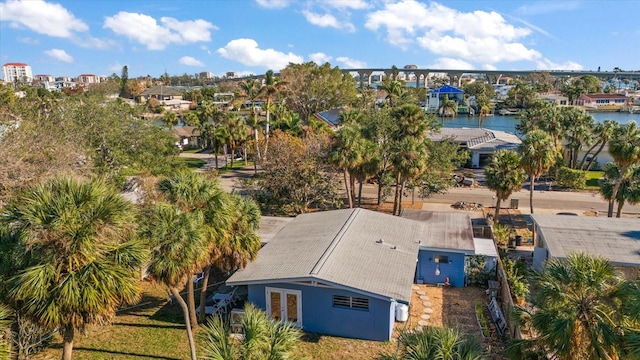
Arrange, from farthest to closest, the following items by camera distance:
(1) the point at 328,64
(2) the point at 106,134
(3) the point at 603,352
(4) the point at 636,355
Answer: (1) the point at 328,64
(2) the point at 106,134
(3) the point at 603,352
(4) the point at 636,355

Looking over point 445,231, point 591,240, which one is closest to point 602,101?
point 591,240

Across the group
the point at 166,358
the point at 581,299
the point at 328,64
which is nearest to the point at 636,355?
the point at 581,299

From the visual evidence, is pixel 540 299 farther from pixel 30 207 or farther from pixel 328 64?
pixel 328 64

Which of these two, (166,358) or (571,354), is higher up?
(571,354)

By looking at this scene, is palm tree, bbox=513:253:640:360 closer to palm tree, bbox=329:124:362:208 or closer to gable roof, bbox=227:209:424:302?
Result: gable roof, bbox=227:209:424:302

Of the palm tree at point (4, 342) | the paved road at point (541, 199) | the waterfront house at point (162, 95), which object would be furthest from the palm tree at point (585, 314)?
the waterfront house at point (162, 95)

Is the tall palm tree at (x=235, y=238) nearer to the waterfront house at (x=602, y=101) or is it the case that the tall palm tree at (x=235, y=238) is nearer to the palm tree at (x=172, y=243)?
the palm tree at (x=172, y=243)
